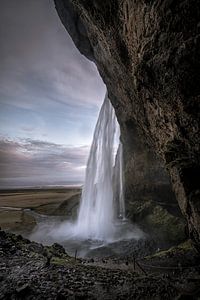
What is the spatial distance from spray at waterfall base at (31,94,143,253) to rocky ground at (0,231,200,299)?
1072 cm

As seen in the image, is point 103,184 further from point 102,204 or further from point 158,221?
point 158,221

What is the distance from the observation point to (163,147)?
12.6 metres

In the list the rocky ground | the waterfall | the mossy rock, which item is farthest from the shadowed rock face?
the waterfall

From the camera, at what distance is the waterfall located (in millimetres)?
32875

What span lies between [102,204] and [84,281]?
82.7 ft

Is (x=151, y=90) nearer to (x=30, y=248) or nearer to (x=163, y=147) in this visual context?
(x=163, y=147)

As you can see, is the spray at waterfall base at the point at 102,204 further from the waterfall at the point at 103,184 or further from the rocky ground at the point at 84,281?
the rocky ground at the point at 84,281

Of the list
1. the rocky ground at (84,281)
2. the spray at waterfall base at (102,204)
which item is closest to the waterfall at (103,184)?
the spray at waterfall base at (102,204)

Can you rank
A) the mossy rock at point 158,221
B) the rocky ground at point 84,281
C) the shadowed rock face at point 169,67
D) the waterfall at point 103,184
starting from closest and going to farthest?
the shadowed rock face at point 169,67, the rocky ground at point 84,281, the mossy rock at point 158,221, the waterfall at point 103,184

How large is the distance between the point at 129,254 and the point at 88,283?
A: 8.77m

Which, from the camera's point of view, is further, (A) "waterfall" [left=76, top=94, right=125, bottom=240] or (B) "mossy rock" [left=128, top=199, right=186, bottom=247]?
(A) "waterfall" [left=76, top=94, right=125, bottom=240]

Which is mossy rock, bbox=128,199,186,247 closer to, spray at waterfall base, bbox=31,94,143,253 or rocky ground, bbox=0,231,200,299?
spray at waterfall base, bbox=31,94,143,253

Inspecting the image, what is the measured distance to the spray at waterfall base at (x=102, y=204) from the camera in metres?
26.4

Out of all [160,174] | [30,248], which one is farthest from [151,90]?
[160,174]
